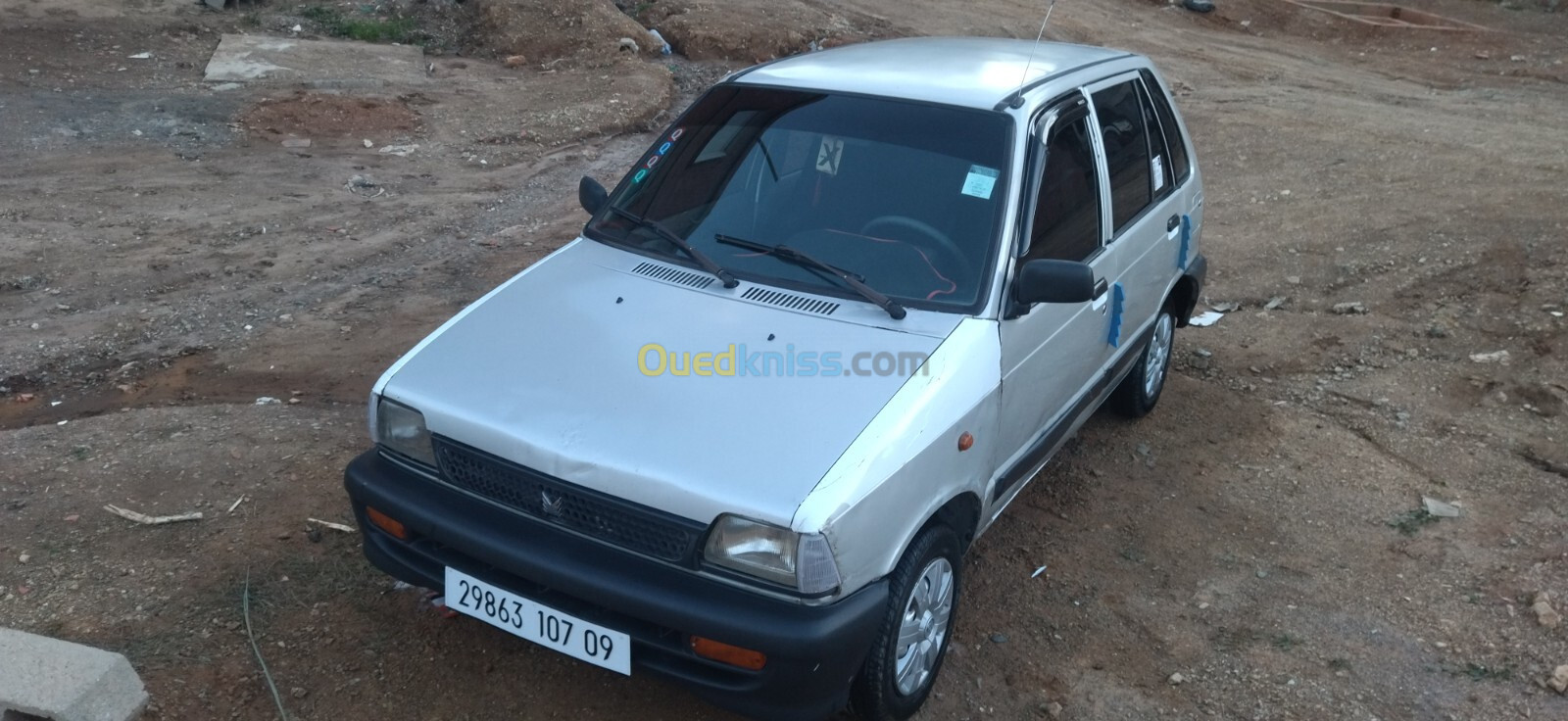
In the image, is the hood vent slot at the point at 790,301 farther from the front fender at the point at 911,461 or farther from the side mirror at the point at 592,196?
the side mirror at the point at 592,196

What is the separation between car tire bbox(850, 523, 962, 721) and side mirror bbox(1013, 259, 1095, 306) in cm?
76

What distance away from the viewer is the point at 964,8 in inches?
651

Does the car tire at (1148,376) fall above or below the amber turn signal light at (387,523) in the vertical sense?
below

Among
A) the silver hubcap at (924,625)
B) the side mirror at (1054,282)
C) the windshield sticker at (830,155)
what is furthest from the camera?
the windshield sticker at (830,155)

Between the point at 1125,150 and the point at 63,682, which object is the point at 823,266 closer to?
the point at 1125,150

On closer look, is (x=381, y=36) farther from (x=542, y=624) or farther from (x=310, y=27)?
(x=542, y=624)

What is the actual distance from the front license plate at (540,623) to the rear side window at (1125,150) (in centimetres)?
248

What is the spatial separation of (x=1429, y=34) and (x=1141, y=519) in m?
14.8

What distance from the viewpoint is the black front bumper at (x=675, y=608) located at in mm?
2654

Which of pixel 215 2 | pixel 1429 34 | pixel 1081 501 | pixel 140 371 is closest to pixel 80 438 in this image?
pixel 140 371

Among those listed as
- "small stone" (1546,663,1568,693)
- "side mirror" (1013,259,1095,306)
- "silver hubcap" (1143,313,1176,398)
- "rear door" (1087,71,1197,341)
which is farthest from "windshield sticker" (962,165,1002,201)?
"small stone" (1546,663,1568,693)

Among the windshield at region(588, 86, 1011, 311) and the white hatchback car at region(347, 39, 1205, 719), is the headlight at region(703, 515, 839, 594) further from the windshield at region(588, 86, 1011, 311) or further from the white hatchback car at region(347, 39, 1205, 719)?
the windshield at region(588, 86, 1011, 311)

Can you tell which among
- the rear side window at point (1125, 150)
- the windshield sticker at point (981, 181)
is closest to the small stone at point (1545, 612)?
the rear side window at point (1125, 150)

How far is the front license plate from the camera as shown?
279 cm
